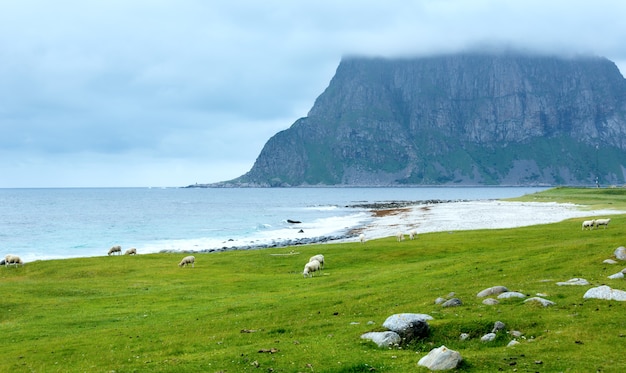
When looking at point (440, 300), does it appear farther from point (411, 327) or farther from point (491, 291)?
point (411, 327)

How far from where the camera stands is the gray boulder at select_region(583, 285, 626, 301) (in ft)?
86.0

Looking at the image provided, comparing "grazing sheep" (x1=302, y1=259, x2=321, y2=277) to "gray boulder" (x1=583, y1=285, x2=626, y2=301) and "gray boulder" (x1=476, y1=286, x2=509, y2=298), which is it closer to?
"gray boulder" (x1=476, y1=286, x2=509, y2=298)

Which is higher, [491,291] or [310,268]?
[491,291]

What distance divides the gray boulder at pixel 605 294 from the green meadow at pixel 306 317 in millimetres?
579

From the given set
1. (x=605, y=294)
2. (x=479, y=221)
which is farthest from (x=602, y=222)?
(x=479, y=221)

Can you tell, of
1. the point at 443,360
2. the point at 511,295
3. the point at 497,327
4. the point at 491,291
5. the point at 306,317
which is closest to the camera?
the point at 443,360

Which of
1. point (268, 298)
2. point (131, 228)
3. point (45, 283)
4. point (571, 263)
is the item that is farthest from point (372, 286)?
point (131, 228)

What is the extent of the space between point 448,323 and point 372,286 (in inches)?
629

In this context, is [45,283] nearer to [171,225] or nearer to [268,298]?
[268,298]

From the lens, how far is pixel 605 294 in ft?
87.5

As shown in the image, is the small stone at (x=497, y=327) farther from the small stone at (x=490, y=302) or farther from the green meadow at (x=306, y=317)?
the small stone at (x=490, y=302)

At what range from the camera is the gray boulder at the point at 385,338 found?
915 inches

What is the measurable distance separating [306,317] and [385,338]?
858 centimetres

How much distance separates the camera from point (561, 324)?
23453mm
